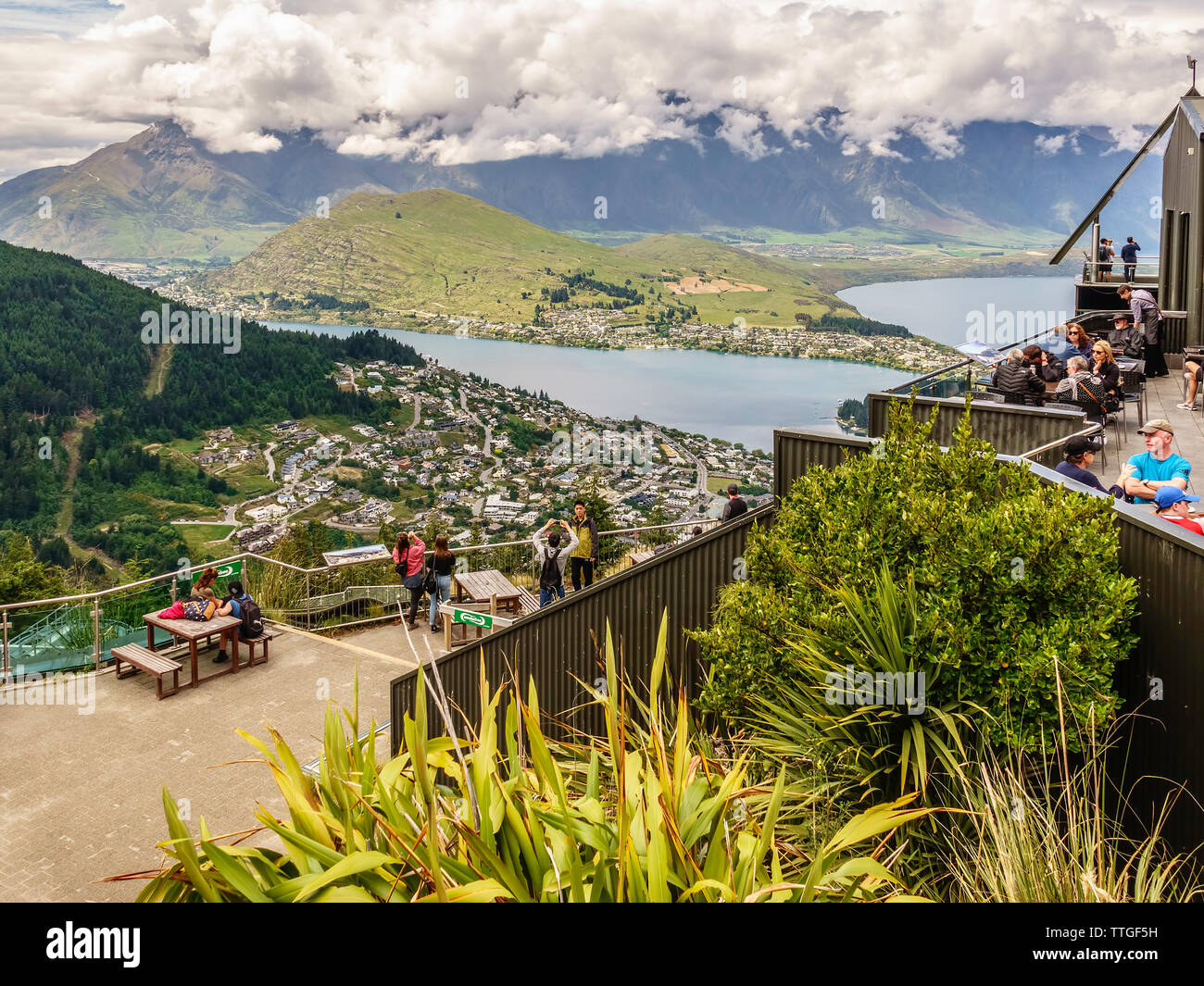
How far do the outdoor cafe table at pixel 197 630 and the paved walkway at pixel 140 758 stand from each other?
22 cm

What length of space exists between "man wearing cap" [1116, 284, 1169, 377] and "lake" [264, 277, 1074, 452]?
280ft

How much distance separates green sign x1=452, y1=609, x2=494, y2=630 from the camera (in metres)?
11.5

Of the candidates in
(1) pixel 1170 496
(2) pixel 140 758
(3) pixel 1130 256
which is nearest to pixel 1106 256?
(3) pixel 1130 256

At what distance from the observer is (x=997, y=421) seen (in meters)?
9.65

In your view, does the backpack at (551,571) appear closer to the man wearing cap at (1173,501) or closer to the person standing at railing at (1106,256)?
the man wearing cap at (1173,501)

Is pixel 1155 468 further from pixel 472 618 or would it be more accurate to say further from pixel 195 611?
pixel 195 611

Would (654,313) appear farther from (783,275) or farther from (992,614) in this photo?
(992,614)

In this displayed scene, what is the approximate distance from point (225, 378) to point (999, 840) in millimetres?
95271

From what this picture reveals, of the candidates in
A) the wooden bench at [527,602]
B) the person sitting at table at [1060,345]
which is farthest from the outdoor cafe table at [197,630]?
the person sitting at table at [1060,345]

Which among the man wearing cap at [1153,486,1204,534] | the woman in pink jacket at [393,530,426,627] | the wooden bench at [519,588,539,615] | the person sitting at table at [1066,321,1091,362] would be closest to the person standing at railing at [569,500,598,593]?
the wooden bench at [519,588,539,615]

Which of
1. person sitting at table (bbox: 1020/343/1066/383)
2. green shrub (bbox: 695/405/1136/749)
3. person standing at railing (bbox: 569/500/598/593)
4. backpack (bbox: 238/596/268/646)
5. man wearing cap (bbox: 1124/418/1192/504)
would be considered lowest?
backpack (bbox: 238/596/268/646)

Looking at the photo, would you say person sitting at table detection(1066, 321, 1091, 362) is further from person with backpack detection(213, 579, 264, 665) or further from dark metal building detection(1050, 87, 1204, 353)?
person with backpack detection(213, 579, 264, 665)
